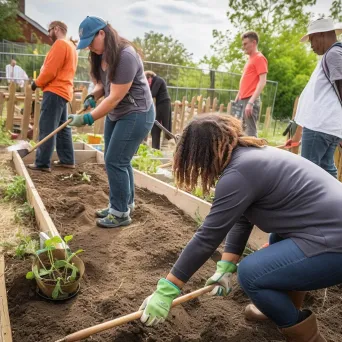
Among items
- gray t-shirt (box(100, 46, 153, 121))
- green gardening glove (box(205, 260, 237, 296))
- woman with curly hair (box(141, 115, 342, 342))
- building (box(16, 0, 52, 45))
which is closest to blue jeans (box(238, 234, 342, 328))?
woman with curly hair (box(141, 115, 342, 342))

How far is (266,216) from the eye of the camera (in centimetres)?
187

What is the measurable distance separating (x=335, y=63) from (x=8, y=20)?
33.4m

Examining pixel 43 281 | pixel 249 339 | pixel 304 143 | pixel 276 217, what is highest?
pixel 304 143

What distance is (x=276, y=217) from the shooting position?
72.6 inches

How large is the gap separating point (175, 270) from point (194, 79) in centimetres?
1650

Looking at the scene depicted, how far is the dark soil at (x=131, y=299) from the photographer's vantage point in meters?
2.07

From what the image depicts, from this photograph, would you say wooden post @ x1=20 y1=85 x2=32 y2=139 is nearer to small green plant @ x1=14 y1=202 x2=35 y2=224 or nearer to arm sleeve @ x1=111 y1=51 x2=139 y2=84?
small green plant @ x1=14 y1=202 x2=35 y2=224

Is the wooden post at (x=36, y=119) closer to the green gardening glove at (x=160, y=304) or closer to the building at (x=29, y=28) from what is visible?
the green gardening glove at (x=160, y=304)

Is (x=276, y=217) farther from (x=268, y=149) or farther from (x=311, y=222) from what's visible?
(x=268, y=149)

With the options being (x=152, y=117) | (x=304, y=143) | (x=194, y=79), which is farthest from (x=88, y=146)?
(x=194, y=79)

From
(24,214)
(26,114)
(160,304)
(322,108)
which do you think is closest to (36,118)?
(26,114)

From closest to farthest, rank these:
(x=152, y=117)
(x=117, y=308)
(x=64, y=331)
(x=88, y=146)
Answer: (x=64, y=331)
(x=117, y=308)
(x=152, y=117)
(x=88, y=146)

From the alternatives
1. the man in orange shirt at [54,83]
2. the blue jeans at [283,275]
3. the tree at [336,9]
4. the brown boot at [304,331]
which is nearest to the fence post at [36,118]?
the man in orange shirt at [54,83]

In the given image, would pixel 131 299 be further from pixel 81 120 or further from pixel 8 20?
pixel 8 20
